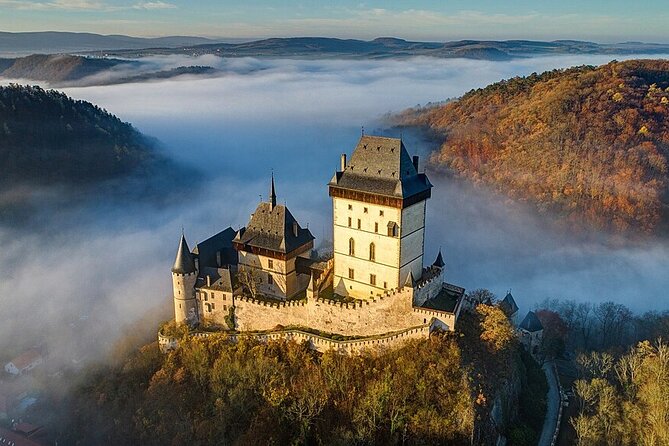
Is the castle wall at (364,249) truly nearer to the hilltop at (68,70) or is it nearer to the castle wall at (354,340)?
the castle wall at (354,340)

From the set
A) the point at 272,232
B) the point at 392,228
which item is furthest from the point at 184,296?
the point at 392,228

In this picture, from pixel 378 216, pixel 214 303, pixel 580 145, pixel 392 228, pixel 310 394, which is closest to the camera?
pixel 310 394

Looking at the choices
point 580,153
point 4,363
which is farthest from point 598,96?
point 4,363

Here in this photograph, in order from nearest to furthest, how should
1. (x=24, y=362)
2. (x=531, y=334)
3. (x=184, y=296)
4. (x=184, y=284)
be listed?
(x=184, y=284) < (x=184, y=296) < (x=531, y=334) < (x=24, y=362)

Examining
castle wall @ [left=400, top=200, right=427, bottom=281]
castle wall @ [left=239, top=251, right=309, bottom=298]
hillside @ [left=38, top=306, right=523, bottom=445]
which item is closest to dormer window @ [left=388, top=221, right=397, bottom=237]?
castle wall @ [left=400, top=200, right=427, bottom=281]

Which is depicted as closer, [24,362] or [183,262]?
[183,262]

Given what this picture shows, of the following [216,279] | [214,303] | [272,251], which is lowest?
[214,303]

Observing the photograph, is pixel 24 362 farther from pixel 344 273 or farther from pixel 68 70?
pixel 68 70
